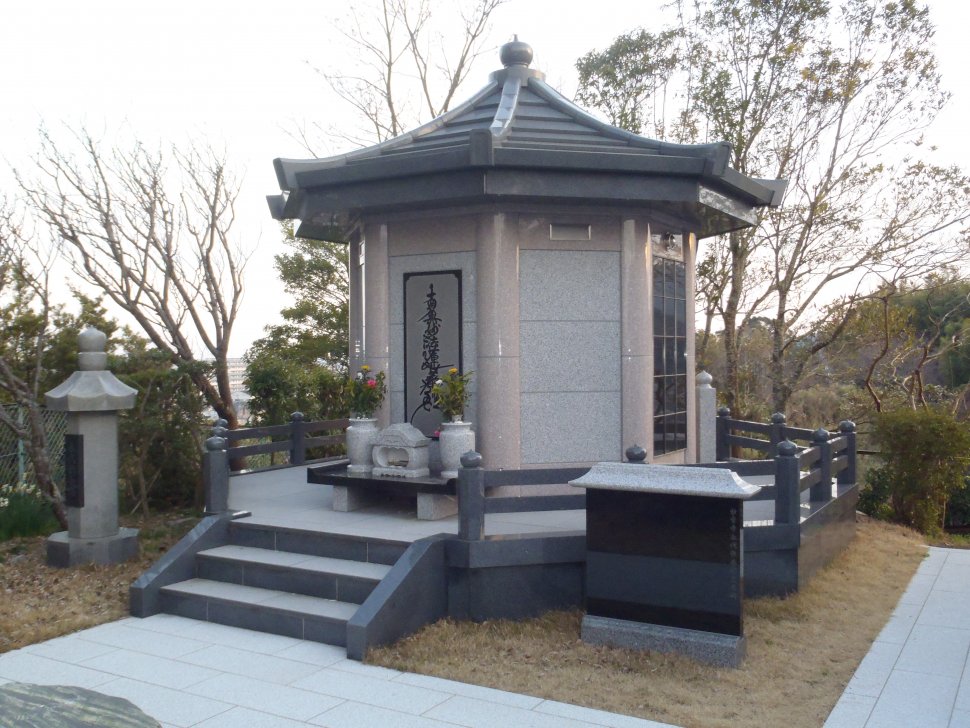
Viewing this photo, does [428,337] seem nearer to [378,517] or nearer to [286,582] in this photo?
[378,517]

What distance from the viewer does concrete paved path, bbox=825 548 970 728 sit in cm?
458

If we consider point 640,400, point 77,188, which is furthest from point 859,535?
point 77,188

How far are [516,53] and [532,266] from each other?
304 centimetres

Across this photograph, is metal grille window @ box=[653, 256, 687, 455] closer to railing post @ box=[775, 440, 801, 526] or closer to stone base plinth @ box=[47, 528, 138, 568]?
railing post @ box=[775, 440, 801, 526]

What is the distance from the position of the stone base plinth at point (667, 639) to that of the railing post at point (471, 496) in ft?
3.45

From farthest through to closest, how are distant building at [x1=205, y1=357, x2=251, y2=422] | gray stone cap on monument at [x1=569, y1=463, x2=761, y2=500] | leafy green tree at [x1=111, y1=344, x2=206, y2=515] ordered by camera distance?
distant building at [x1=205, y1=357, x2=251, y2=422] < leafy green tree at [x1=111, y1=344, x2=206, y2=515] < gray stone cap on monument at [x1=569, y1=463, x2=761, y2=500]

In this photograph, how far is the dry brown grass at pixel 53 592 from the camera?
19.5 feet

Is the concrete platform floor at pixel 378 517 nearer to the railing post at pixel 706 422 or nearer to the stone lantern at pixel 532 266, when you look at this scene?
the stone lantern at pixel 532 266

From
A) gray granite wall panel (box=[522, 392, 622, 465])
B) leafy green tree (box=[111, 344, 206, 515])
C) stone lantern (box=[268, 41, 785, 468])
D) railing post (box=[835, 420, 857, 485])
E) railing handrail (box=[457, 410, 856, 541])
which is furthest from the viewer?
leafy green tree (box=[111, 344, 206, 515])

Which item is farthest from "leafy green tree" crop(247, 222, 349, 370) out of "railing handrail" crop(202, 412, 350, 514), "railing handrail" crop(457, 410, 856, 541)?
"railing handrail" crop(457, 410, 856, 541)

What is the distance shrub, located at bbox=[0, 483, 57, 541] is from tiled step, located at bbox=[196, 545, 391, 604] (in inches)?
120

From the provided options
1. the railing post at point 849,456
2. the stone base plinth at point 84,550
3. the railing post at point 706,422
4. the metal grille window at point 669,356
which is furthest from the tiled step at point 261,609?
the railing post at point 849,456

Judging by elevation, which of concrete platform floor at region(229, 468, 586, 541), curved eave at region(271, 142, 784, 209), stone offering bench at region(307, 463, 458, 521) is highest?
curved eave at region(271, 142, 784, 209)

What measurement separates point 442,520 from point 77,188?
9404mm
